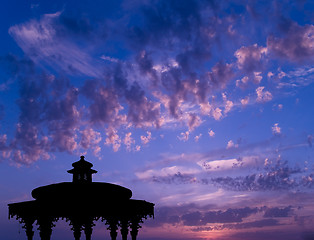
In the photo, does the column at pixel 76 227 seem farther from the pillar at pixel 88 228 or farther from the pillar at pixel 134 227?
the pillar at pixel 134 227

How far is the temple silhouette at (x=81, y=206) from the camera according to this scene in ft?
57.9

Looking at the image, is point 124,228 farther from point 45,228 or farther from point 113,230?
point 45,228

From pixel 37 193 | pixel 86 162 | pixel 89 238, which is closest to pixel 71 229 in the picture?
pixel 89 238

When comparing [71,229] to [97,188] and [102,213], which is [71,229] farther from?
[97,188]

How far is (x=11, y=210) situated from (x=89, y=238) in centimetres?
629

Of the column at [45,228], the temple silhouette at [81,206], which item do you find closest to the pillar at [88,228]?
the temple silhouette at [81,206]

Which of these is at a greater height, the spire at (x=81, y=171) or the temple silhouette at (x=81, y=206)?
the spire at (x=81, y=171)

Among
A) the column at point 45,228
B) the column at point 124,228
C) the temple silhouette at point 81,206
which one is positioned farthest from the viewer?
the column at point 124,228

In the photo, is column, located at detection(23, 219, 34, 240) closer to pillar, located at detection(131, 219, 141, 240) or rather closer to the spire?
the spire

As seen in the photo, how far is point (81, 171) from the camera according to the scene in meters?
20.3

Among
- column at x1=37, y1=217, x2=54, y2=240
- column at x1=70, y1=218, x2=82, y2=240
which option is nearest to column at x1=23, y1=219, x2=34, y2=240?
column at x1=37, y1=217, x2=54, y2=240

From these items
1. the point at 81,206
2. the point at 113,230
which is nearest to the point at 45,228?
the point at 81,206

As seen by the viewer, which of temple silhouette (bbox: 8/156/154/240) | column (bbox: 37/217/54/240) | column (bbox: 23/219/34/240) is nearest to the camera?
temple silhouette (bbox: 8/156/154/240)

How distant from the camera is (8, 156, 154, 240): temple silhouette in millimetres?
17641
